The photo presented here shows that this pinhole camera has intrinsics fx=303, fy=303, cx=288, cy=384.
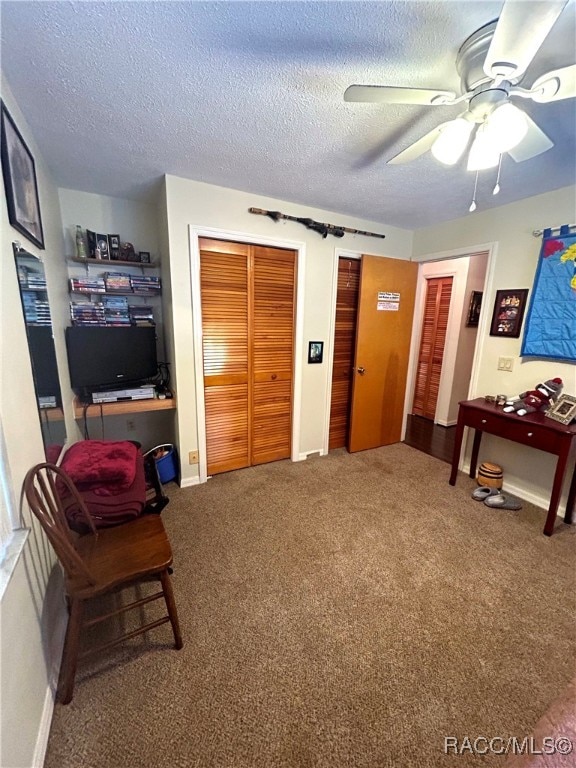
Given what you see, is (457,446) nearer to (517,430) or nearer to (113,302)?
(517,430)

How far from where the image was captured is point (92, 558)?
4.19 ft

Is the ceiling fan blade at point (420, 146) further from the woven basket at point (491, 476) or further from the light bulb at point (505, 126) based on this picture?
the woven basket at point (491, 476)

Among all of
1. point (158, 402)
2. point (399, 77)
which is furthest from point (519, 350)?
point (158, 402)

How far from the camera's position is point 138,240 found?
2.62 m

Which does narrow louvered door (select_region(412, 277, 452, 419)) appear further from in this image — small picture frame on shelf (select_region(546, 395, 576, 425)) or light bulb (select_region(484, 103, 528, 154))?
light bulb (select_region(484, 103, 528, 154))

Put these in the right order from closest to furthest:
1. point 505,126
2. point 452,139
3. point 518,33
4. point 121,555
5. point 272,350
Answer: point 518,33, point 505,126, point 452,139, point 121,555, point 272,350

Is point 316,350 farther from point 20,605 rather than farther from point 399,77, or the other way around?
point 20,605

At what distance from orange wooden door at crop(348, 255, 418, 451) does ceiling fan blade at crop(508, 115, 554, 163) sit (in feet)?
5.25

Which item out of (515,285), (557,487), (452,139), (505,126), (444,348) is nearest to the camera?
(505,126)

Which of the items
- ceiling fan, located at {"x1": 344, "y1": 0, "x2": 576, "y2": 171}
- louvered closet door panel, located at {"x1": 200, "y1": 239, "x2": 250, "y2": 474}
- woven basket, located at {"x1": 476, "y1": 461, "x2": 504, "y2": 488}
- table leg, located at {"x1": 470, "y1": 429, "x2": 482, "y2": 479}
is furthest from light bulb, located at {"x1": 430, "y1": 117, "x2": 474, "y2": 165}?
woven basket, located at {"x1": 476, "y1": 461, "x2": 504, "y2": 488}

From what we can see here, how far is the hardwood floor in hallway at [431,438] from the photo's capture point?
334cm

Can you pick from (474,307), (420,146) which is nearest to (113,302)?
(420,146)

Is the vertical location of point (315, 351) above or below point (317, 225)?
below

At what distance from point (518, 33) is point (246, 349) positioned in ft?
7.15
